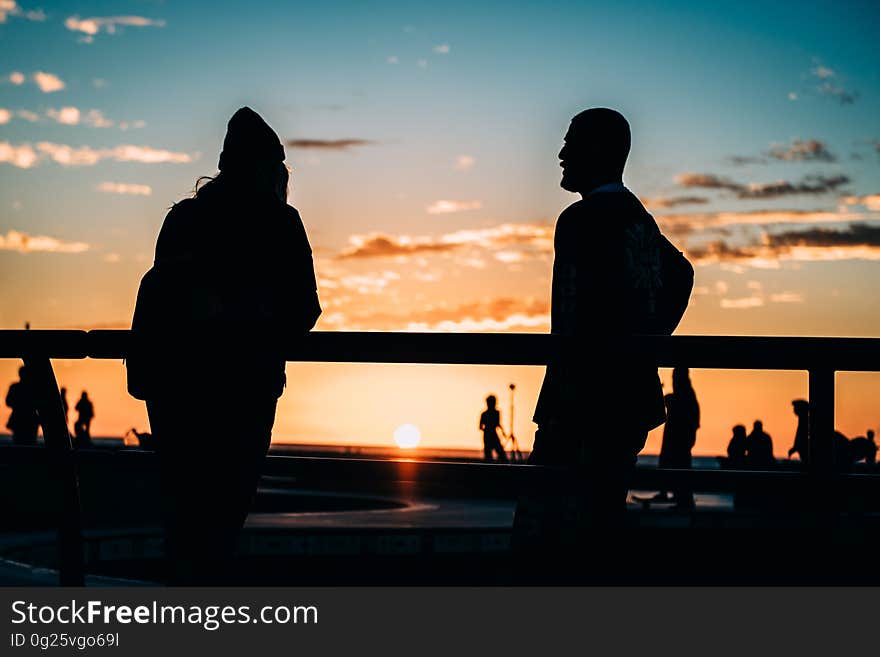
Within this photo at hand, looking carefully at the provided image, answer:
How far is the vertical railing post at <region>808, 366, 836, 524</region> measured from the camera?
390 centimetres

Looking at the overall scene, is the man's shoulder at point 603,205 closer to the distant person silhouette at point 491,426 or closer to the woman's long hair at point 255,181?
the woman's long hair at point 255,181

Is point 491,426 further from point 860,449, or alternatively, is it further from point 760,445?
point 760,445

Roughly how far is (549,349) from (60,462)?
2070 mm

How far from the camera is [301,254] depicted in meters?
4.16

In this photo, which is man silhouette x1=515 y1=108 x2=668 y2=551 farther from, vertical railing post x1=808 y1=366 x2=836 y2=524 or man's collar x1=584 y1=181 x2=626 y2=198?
vertical railing post x1=808 y1=366 x2=836 y2=524

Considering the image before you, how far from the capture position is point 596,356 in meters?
4.02

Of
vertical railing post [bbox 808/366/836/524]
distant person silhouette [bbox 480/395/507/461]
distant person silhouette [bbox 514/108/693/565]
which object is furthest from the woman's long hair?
distant person silhouette [bbox 480/395/507/461]

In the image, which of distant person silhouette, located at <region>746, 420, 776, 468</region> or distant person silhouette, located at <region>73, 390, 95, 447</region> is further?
distant person silhouette, located at <region>73, 390, 95, 447</region>

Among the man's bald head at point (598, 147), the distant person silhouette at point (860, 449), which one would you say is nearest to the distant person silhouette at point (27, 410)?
the man's bald head at point (598, 147)

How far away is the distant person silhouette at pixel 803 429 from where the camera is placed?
4.01 meters

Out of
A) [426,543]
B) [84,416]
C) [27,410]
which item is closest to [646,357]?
[27,410]
